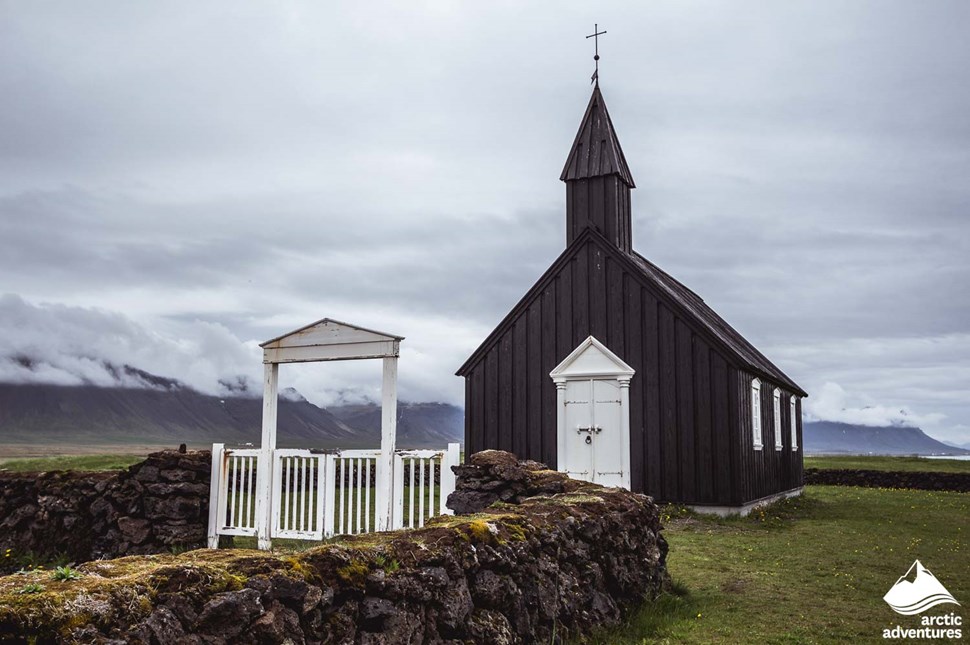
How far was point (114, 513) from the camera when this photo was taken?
12.2m

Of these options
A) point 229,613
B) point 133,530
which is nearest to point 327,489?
point 133,530

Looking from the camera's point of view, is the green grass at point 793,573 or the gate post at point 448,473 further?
the gate post at point 448,473

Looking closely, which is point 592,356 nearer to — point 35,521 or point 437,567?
point 35,521

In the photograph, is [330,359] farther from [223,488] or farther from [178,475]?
[178,475]

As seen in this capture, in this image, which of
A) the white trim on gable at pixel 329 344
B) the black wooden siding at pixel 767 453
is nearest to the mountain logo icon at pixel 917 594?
the black wooden siding at pixel 767 453

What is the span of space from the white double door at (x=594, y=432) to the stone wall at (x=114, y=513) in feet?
30.7

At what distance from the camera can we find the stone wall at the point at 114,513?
12172mm

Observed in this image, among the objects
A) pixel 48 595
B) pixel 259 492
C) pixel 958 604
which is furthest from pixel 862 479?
pixel 48 595

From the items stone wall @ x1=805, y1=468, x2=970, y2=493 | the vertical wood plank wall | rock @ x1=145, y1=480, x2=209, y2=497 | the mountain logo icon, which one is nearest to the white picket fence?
rock @ x1=145, y1=480, x2=209, y2=497

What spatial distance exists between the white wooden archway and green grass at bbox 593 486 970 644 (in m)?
4.19

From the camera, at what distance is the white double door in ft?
61.8

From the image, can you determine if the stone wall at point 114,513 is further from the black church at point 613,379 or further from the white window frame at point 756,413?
the white window frame at point 756,413

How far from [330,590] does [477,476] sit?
584cm

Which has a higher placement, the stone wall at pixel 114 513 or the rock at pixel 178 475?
the rock at pixel 178 475
